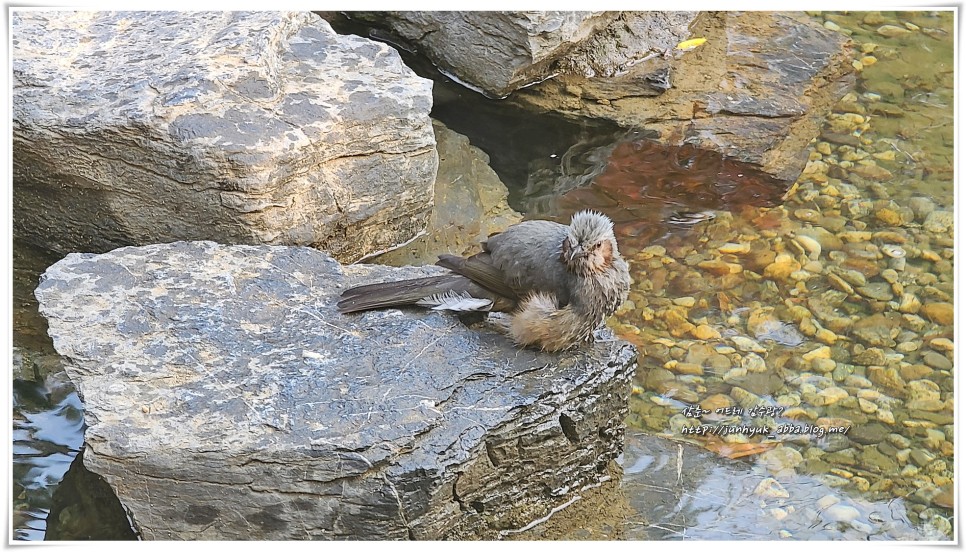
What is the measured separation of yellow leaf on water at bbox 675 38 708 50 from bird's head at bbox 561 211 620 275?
3.97 m

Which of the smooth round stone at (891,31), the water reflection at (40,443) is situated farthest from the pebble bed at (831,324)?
the water reflection at (40,443)

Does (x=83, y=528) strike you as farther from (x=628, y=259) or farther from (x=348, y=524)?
(x=628, y=259)

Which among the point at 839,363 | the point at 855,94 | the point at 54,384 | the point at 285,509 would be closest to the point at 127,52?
the point at 54,384

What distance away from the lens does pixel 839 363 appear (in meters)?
5.79

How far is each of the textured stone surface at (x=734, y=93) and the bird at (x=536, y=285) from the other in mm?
2919

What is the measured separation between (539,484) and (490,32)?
3.61m

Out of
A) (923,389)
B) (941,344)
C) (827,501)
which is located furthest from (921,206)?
(827,501)

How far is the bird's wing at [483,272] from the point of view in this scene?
4.76 m

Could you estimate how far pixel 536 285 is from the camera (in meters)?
4.66

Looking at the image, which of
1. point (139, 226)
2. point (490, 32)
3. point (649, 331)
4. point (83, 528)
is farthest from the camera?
point (490, 32)

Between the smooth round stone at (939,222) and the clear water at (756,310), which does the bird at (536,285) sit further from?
the smooth round stone at (939,222)

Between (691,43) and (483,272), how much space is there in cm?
414

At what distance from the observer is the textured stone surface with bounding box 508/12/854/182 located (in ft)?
24.2

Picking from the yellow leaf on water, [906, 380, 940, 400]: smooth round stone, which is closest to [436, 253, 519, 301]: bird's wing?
[906, 380, 940, 400]: smooth round stone
